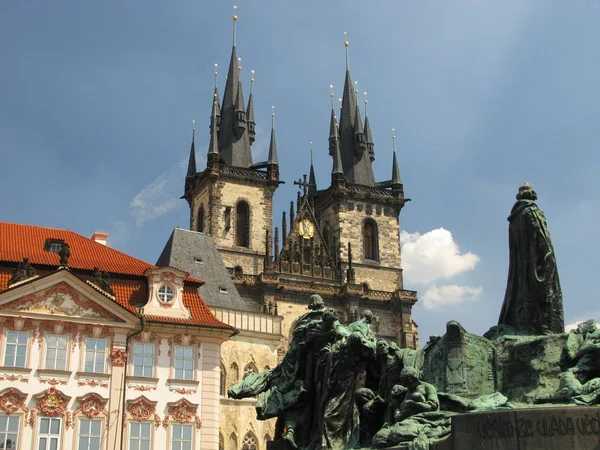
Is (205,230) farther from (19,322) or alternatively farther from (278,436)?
(278,436)

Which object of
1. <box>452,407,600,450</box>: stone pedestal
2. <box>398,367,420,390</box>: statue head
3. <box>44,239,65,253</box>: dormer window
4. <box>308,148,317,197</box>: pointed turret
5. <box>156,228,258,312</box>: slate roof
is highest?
<box>308,148,317,197</box>: pointed turret

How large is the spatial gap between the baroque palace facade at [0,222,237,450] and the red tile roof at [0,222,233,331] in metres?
0.06

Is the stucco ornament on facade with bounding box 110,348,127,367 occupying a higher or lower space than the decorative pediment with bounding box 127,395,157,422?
higher

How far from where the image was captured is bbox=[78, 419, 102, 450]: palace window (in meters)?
22.3

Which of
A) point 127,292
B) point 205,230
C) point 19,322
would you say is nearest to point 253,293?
point 205,230

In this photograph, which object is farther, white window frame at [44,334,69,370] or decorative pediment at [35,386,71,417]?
white window frame at [44,334,69,370]

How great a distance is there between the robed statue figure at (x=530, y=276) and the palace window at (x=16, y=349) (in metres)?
17.2

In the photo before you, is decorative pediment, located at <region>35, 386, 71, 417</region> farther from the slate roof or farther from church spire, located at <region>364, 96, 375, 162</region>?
church spire, located at <region>364, 96, 375, 162</region>

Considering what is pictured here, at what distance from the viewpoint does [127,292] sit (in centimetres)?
2566

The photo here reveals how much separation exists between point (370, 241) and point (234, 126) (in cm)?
1168

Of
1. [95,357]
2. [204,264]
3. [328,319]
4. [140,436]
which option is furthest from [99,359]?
[328,319]

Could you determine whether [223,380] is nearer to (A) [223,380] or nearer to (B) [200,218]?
(A) [223,380]

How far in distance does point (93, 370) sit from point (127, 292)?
3200 millimetres

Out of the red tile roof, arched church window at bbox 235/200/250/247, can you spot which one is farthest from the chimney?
arched church window at bbox 235/200/250/247
